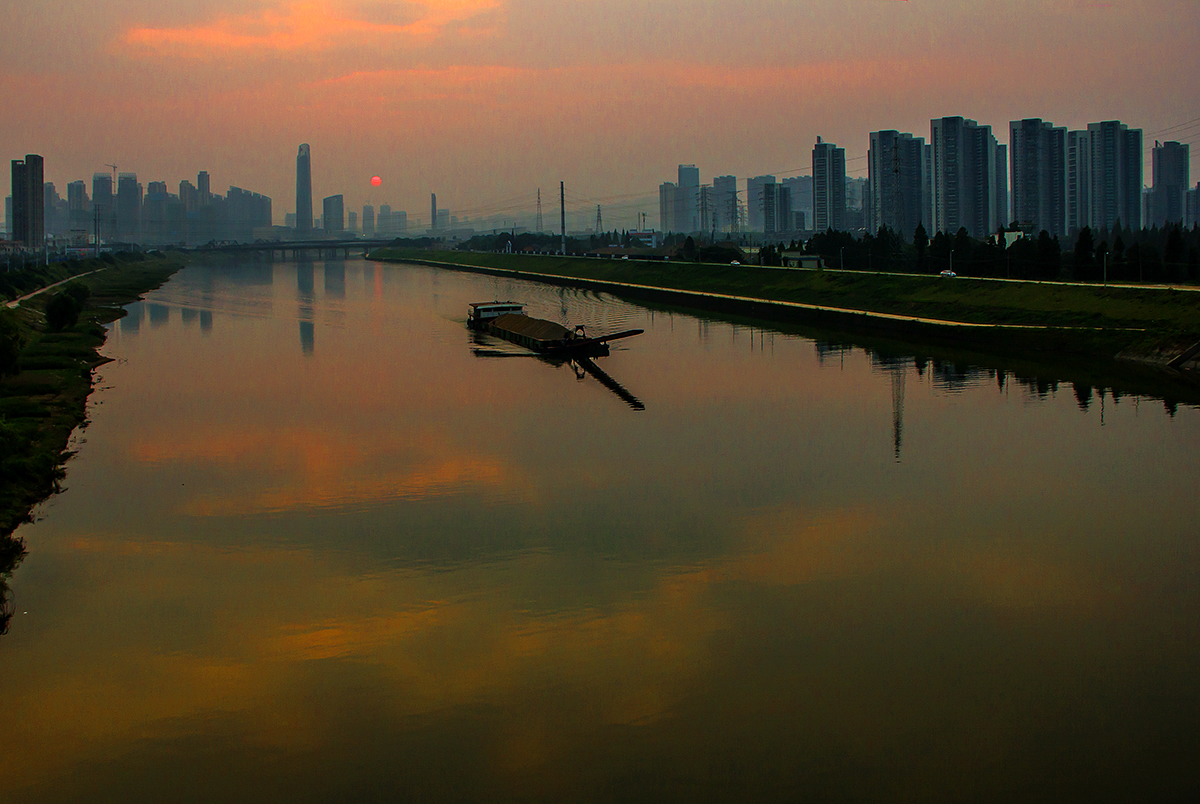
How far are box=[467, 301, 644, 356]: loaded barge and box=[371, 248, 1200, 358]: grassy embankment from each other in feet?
35.4

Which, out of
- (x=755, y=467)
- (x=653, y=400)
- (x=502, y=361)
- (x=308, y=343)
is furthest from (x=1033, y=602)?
(x=308, y=343)

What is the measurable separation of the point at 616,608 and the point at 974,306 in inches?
1294

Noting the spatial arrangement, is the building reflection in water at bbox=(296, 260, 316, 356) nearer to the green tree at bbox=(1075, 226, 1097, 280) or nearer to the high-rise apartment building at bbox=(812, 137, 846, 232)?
the green tree at bbox=(1075, 226, 1097, 280)

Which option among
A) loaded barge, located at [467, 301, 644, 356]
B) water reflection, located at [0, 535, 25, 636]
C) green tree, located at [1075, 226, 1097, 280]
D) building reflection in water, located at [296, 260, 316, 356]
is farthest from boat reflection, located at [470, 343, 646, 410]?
green tree, located at [1075, 226, 1097, 280]

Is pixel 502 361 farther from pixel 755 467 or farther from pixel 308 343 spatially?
pixel 755 467

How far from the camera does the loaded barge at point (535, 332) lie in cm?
3759

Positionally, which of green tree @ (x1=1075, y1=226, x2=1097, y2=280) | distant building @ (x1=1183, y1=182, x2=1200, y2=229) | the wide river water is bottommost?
the wide river water

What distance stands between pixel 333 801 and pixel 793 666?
433 cm

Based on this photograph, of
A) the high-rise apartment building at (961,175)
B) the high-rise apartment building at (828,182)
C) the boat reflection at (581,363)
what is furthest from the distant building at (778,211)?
the boat reflection at (581,363)

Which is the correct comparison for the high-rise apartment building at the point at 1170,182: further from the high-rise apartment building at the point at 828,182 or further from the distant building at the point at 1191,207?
the high-rise apartment building at the point at 828,182

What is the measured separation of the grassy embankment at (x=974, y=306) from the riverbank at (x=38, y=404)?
26.7m

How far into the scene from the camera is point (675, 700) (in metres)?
9.78

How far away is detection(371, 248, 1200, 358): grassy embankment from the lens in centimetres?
3284

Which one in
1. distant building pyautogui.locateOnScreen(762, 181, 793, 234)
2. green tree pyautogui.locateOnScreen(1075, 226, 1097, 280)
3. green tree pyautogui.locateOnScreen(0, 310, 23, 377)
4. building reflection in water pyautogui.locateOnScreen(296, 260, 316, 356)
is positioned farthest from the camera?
distant building pyautogui.locateOnScreen(762, 181, 793, 234)
